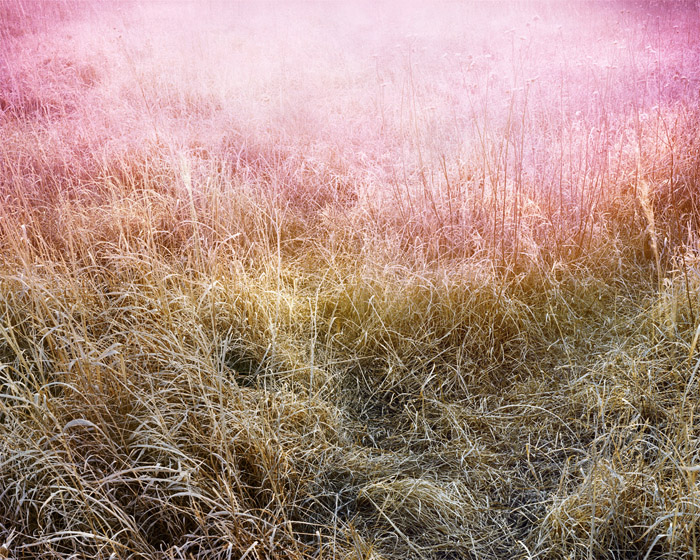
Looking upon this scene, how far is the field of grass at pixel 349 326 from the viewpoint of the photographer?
1.31 metres

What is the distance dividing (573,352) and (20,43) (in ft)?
21.5

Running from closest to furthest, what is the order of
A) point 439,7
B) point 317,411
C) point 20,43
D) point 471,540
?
point 471,540, point 317,411, point 20,43, point 439,7

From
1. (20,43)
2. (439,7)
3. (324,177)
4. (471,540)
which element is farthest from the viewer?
(439,7)

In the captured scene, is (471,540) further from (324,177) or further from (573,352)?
(324,177)

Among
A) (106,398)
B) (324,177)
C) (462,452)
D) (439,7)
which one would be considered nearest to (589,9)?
(439,7)

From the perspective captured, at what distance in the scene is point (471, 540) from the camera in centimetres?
133

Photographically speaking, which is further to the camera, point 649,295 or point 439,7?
point 439,7

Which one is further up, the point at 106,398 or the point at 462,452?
the point at 106,398

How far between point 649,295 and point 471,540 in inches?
58.8

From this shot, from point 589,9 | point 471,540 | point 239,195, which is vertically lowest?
point 471,540

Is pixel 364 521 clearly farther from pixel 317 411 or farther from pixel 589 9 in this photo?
pixel 589 9

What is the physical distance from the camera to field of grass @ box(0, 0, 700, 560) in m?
1.31

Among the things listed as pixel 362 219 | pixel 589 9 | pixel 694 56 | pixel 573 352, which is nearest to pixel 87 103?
pixel 362 219

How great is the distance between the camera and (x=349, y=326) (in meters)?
2.16
